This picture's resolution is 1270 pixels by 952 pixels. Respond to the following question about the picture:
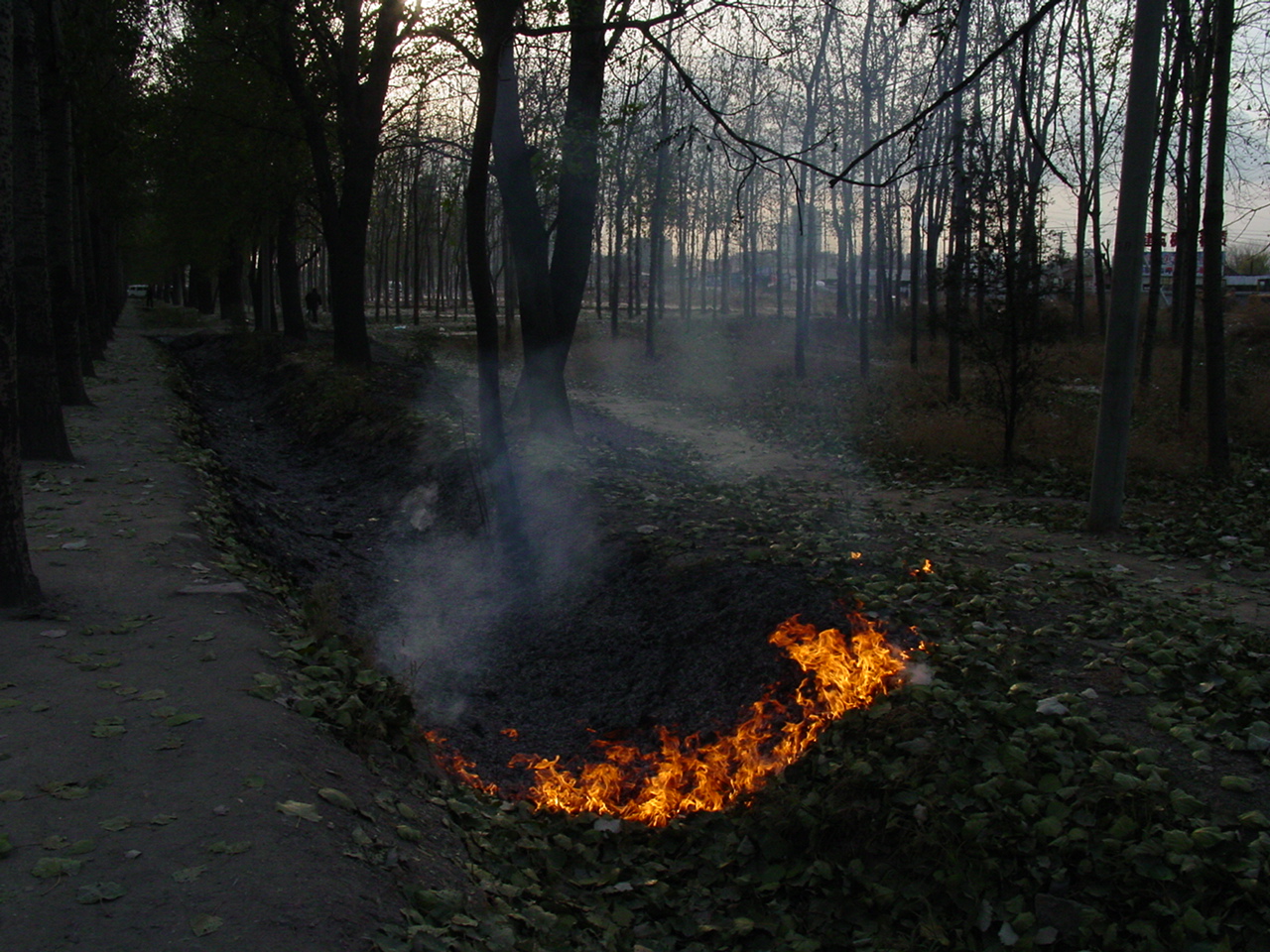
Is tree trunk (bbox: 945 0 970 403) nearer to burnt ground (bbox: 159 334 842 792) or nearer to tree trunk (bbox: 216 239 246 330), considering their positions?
burnt ground (bbox: 159 334 842 792)

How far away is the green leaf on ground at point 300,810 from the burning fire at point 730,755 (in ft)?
6.62

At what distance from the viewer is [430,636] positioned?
8.71 metres

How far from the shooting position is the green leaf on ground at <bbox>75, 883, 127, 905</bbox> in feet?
10.6

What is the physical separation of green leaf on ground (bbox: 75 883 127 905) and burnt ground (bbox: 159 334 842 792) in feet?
10.3

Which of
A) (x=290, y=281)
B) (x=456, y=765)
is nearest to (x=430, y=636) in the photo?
(x=456, y=765)

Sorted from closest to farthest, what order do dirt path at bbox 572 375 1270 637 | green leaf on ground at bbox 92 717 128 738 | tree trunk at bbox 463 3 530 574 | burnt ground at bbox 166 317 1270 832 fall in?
green leaf on ground at bbox 92 717 128 738
burnt ground at bbox 166 317 1270 832
dirt path at bbox 572 375 1270 637
tree trunk at bbox 463 3 530 574

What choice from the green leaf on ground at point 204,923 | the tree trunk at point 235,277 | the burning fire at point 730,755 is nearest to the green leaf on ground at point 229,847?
the green leaf on ground at point 204,923

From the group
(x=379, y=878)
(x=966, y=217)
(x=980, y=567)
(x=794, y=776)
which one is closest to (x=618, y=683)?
(x=794, y=776)

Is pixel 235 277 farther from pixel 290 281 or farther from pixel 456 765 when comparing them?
pixel 456 765

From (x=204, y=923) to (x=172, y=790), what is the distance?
0.99m

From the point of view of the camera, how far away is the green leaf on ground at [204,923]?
10.3 feet

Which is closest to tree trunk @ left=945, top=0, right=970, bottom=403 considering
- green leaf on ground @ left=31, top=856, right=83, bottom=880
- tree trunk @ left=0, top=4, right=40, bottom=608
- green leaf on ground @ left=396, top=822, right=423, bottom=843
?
tree trunk @ left=0, top=4, right=40, bottom=608

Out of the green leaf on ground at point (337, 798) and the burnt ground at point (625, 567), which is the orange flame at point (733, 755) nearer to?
the burnt ground at point (625, 567)

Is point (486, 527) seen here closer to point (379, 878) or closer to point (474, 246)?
point (474, 246)
